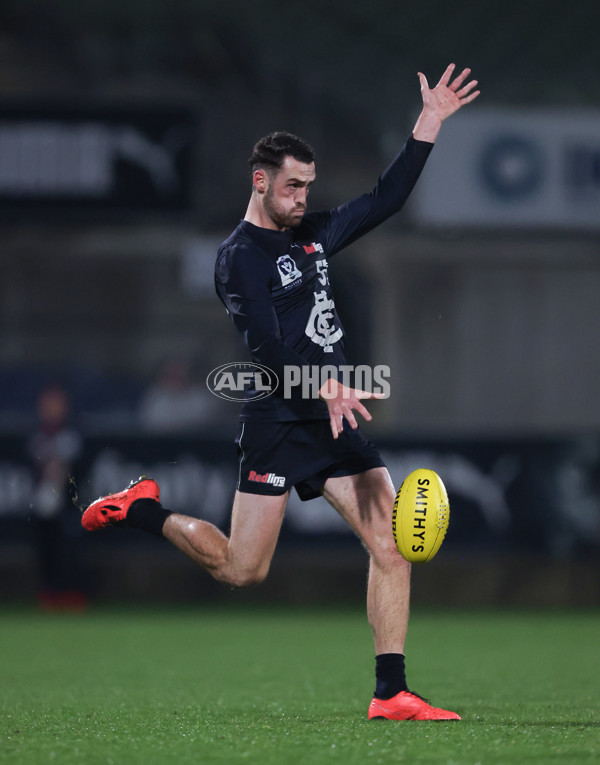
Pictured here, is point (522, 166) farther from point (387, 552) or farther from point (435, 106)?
point (387, 552)

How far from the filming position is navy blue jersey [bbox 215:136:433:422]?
17.4 ft

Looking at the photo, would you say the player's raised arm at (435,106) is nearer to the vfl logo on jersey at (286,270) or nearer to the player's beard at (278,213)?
the player's beard at (278,213)

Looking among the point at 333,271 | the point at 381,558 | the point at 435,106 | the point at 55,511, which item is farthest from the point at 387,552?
the point at 333,271

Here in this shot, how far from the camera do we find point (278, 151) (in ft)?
18.0

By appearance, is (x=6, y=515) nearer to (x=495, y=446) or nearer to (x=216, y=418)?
(x=216, y=418)

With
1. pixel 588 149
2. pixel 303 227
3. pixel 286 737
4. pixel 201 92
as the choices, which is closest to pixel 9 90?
pixel 201 92

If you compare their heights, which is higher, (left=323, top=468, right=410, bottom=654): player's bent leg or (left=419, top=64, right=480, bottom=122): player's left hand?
(left=419, top=64, right=480, bottom=122): player's left hand

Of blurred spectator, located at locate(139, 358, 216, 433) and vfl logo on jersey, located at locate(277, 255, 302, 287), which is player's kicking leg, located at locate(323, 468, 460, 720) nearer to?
vfl logo on jersey, located at locate(277, 255, 302, 287)

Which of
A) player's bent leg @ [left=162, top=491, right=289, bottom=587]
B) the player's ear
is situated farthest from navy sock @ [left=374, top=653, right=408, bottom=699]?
the player's ear

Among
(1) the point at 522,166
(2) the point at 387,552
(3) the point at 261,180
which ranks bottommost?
(2) the point at 387,552

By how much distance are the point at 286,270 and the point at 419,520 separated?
1186 mm

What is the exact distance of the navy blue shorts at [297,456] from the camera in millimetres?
5465

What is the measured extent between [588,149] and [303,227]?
834 centimetres

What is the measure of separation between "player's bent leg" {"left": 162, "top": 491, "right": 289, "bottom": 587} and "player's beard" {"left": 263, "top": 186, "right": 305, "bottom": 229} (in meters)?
1.16
